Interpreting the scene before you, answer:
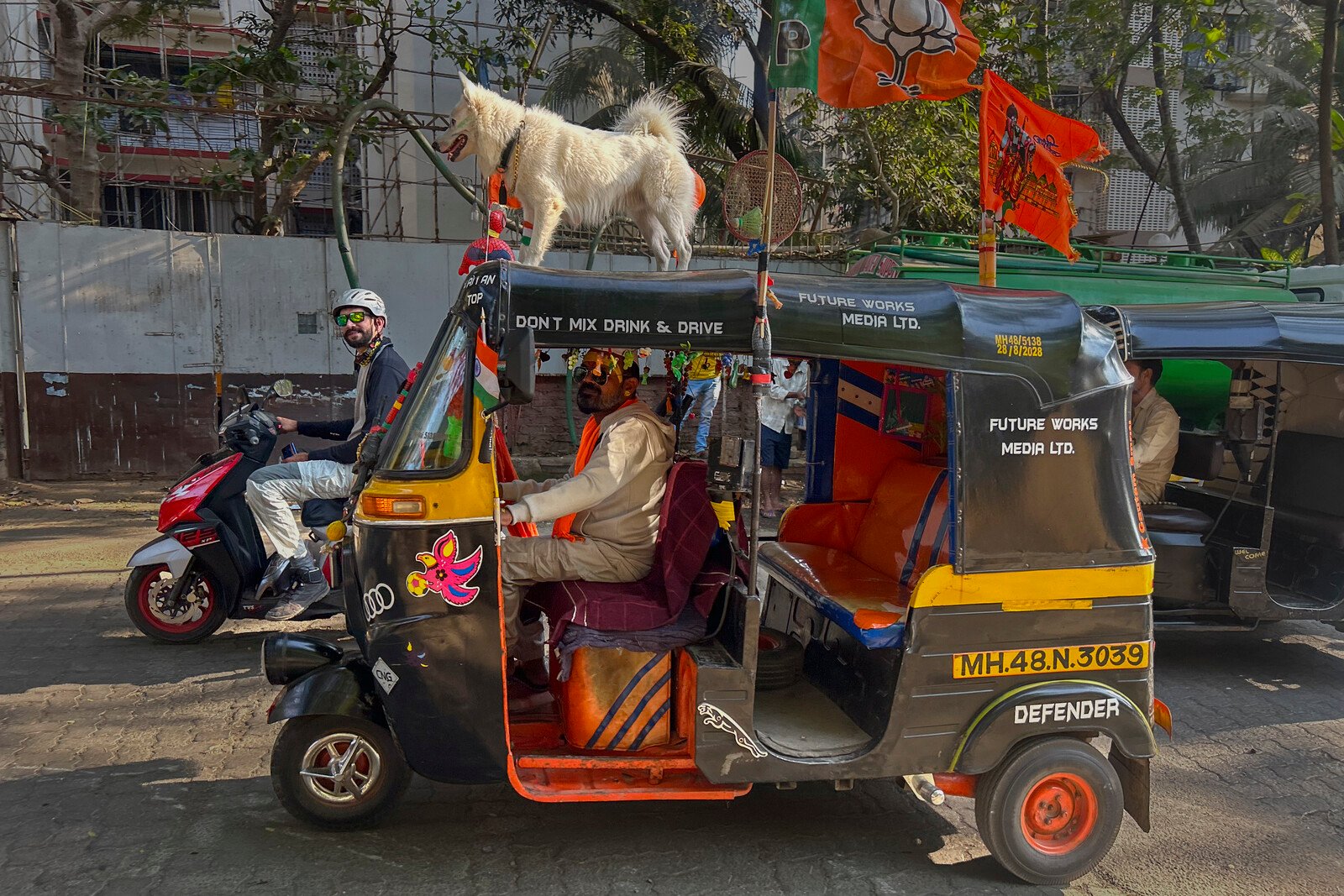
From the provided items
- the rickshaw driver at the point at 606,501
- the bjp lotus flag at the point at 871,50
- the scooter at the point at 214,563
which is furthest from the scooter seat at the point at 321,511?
the bjp lotus flag at the point at 871,50

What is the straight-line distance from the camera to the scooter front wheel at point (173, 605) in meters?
5.78

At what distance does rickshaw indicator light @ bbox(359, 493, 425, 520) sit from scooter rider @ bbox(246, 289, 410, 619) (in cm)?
218

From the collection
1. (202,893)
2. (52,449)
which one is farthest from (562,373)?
(202,893)

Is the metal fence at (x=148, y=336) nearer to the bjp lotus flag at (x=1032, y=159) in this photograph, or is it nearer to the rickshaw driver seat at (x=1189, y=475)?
the bjp lotus flag at (x=1032, y=159)

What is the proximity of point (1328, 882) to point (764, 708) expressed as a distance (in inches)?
86.8

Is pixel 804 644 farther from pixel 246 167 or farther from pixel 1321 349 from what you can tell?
pixel 246 167

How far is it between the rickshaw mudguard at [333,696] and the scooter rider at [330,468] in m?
2.08

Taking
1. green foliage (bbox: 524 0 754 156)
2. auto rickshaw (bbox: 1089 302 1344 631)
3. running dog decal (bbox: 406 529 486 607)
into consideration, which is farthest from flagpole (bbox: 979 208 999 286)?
green foliage (bbox: 524 0 754 156)

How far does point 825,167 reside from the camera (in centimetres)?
1327

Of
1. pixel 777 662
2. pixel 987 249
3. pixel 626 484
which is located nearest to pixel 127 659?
pixel 626 484

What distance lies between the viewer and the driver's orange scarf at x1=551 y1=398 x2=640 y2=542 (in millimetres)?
4016

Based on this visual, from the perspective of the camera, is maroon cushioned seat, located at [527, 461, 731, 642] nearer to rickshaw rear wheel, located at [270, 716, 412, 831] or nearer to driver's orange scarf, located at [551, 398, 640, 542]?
driver's orange scarf, located at [551, 398, 640, 542]

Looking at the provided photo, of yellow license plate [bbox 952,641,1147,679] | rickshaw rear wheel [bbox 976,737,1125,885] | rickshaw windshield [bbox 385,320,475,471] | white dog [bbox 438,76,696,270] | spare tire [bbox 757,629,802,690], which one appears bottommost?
rickshaw rear wheel [bbox 976,737,1125,885]

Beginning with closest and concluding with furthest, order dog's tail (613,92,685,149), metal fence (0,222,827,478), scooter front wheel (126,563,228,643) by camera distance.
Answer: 1. scooter front wheel (126,563,228,643)
2. dog's tail (613,92,685,149)
3. metal fence (0,222,827,478)
